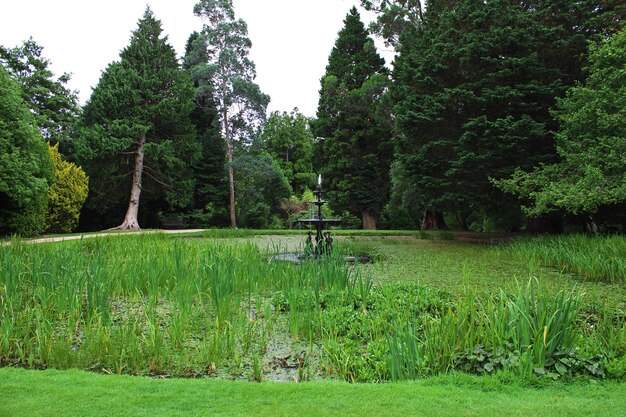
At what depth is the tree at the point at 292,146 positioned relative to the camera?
99.8ft

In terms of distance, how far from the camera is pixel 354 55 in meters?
21.7

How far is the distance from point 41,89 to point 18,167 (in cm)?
1249

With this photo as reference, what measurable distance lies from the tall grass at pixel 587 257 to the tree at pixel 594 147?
0.85 meters

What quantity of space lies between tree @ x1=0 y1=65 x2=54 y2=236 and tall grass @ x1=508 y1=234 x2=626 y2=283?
42.3 feet

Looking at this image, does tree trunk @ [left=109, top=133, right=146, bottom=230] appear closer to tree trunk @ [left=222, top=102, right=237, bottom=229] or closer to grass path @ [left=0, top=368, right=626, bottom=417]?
tree trunk @ [left=222, top=102, right=237, bottom=229]

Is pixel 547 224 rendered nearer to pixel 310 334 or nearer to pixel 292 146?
pixel 310 334

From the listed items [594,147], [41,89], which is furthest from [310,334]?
[41,89]

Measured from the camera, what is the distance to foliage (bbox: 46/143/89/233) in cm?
1569

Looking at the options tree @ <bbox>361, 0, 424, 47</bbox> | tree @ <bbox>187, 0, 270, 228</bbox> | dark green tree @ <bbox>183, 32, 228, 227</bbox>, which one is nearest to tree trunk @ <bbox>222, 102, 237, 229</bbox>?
tree @ <bbox>187, 0, 270, 228</bbox>

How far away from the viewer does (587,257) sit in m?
6.38

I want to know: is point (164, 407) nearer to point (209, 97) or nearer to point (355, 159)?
point (355, 159)

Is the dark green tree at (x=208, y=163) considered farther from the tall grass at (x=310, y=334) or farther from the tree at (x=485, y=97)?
the tall grass at (x=310, y=334)

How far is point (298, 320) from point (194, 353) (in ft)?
2.96

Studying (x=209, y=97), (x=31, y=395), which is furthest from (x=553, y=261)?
(x=209, y=97)
